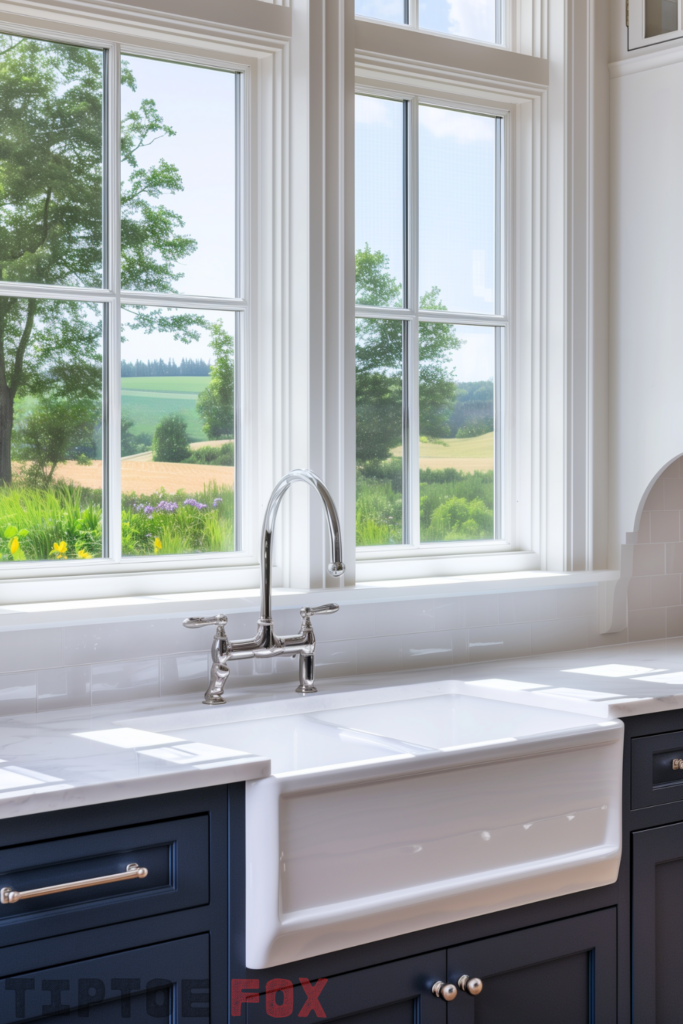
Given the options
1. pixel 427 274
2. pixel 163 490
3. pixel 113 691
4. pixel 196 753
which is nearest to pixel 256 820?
pixel 196 753

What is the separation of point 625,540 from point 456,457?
555 millimetres

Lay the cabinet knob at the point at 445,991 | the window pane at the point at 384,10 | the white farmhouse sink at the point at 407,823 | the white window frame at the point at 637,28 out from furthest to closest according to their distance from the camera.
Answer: the white window frame at the point at 637,28
the window pane at the point at 384,10
the cabinet knob at the point at 445,991
the white farmhouse sink at the point at 407,823

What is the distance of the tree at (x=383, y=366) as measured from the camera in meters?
2.68

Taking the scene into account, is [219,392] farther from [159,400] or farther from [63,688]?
[63,688]

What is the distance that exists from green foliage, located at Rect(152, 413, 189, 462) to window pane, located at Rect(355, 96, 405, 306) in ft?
2.07

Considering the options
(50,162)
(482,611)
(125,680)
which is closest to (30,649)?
(125,680)

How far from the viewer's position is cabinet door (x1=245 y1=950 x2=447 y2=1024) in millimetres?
1702

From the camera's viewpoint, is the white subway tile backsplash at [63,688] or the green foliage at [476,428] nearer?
the white subway tile backsplash at [63,688]

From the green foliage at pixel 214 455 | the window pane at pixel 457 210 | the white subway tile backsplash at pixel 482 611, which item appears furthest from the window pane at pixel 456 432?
the green foliage at pixel 214 455

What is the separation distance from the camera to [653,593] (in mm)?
3008

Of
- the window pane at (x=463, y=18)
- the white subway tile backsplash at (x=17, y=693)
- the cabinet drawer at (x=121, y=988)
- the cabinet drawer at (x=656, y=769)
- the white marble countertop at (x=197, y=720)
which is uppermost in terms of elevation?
the window pane at (x=463, y=18)

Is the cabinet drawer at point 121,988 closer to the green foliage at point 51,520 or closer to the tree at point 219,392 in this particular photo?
the green foliage at point 51,520

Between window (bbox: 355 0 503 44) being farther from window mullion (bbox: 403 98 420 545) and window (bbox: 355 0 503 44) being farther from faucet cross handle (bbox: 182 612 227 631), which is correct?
faucet cross handle (bbox: 182 612 227 631)

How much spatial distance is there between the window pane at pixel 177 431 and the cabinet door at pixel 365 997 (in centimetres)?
108
